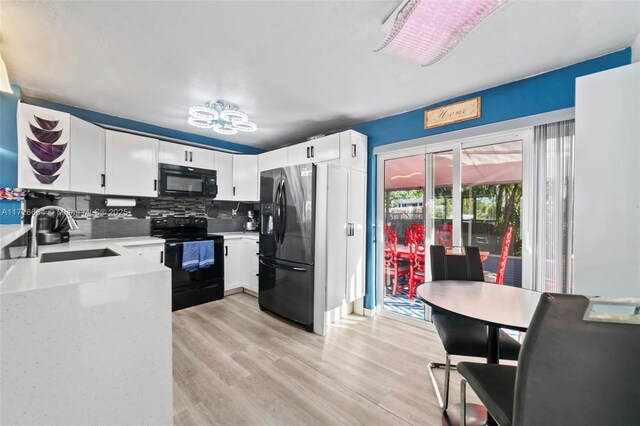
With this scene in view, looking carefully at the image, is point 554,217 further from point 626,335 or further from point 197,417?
point 197,417

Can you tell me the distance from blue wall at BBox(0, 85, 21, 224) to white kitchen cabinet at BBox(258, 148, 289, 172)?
2.63 m

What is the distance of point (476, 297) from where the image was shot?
159 cm

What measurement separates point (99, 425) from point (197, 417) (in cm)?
96

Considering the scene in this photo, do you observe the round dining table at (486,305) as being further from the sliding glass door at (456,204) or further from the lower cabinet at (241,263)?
the lower cabinet at (241,263)

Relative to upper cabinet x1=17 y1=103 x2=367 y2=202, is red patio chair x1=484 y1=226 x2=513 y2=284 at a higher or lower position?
lower

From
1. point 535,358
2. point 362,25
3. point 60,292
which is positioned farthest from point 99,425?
point 362,25

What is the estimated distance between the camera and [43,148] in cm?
247

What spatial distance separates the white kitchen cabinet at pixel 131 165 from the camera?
305 cm

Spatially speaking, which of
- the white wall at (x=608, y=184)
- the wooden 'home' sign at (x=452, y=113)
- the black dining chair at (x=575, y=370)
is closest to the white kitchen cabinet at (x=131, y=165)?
the wooden 'home' sign at (x=452, y=113)

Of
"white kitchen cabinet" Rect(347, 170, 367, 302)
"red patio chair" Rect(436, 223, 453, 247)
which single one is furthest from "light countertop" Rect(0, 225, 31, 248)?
"red patio chair" Rect(436, 223, 453, 247)

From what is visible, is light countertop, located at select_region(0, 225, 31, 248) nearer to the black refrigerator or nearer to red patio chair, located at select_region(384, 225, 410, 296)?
the black refrigerator

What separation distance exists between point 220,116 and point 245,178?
5.74ft

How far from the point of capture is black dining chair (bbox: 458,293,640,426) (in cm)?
78

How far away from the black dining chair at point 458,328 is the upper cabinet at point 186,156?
11.1 feet
